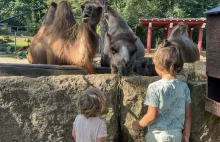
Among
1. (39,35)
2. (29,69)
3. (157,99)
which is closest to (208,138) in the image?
(157,99)

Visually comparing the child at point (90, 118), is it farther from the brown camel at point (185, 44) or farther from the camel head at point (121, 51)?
the brown camel at point (185, 44)

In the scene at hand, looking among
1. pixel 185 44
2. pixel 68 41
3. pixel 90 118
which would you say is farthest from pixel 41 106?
pixel 185 44

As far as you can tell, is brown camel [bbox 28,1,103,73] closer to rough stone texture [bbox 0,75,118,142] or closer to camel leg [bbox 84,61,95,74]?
camel leg [bbox 84,61,95,74]

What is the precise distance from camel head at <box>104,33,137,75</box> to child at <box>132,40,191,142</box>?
4.34 feet

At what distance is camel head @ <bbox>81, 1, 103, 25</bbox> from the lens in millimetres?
4566

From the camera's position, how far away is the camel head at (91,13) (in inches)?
180

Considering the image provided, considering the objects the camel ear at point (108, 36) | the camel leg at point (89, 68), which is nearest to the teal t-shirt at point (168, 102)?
the camel leg at point (89, 68)

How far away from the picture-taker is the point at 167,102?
2.84 metres

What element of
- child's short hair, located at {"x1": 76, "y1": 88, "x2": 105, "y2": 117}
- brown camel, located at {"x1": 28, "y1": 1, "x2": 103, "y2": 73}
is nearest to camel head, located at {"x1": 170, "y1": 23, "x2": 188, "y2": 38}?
brown camel, located at {"x1": 28, "y1": 1, "x2": 103, "y2": 73}

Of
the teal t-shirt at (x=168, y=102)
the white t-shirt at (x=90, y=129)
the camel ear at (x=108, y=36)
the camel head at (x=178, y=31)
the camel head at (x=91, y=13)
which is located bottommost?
the white t-shirt at (x=90, y=129)

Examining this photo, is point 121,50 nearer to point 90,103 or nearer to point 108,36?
point 108,36

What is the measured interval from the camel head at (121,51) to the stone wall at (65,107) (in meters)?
0.54

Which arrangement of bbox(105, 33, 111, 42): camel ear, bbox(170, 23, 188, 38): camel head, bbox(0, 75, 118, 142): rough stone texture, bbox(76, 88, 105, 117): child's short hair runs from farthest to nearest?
bbox(170, 23, 188, 38): camel head < bbox(105, 33, 111, 42): camel ear < bbox(0, 75, 118, 142): rough stone texture < bbox(76, 88, 105, 117): child's short hair

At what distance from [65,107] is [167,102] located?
51.0 inches
